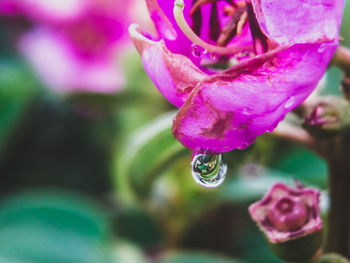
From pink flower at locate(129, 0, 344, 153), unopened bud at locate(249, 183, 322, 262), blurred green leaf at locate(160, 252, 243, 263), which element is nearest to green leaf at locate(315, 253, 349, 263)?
unopened bud at locate(249, 183, 322, 262)

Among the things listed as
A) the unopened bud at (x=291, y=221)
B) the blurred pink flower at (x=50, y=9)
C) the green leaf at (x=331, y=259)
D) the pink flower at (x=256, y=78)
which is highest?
the blurred pink flower at (x=50, y=9)

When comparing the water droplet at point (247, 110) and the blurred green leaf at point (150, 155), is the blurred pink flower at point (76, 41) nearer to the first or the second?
the blurred green leaf at point (150, 155)

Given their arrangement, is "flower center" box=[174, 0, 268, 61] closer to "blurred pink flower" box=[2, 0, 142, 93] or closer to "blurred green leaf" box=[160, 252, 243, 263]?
"blurred green leaf" box=[160, 252, 243, 263]

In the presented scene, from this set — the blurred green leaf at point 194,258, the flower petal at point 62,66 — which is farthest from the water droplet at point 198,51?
the flower petal at point 62,66

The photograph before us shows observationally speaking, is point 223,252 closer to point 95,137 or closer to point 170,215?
point 170,215

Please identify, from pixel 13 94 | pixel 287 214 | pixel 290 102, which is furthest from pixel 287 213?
pixel 13 94

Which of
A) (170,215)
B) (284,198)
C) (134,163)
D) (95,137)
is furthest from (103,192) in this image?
(284,198)
